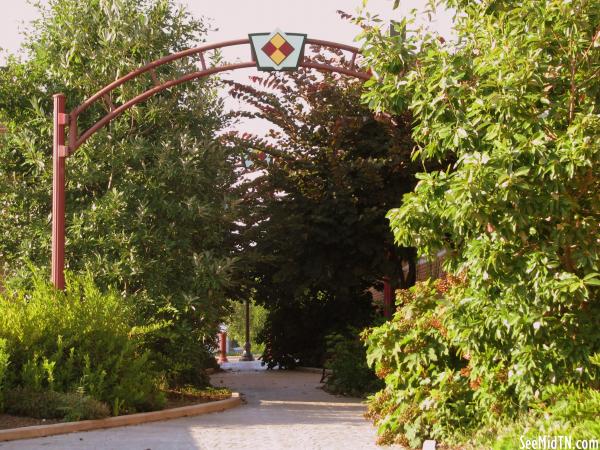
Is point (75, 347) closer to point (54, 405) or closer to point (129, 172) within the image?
point (54, 405)

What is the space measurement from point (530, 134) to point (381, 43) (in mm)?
2078

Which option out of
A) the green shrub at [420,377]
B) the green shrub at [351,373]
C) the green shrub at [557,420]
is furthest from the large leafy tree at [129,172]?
the green shrub at [557,420]

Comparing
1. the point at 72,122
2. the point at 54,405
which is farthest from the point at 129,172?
the point at 54,405

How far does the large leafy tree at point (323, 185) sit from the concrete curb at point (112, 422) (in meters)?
3.96

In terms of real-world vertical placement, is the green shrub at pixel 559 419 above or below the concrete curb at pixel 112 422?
above

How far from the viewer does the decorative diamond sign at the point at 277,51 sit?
13.6m

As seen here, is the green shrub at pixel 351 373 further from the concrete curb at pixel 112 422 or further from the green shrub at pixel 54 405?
the green shrub at pixel 54 405

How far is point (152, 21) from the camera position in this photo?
1599cm

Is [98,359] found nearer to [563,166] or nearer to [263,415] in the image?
[263,415]

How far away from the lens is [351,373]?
16984 millimetres

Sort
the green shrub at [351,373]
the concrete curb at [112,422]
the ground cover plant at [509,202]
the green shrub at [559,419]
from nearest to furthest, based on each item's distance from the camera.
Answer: the green shrub at [559,419], the ground cover plant at [509,202], the concrete curb at [112,422], the green shrub at [351,373]

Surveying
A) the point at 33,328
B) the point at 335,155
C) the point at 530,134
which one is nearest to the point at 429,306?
Answer: the point at 530,134

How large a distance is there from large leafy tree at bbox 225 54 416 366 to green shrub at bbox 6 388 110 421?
20.3ft

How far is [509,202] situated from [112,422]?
5893 mm
